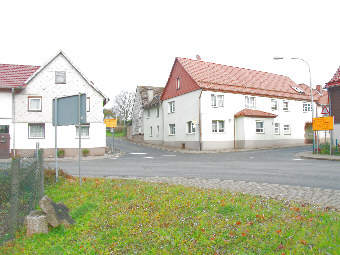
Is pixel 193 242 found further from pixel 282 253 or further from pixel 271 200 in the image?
pixel 271 200

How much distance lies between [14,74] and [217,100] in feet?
65.8

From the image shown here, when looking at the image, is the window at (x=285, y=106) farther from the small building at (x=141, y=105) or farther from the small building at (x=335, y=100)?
the small building at (x=141, y=105)

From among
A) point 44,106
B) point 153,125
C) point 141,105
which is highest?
point 141,105

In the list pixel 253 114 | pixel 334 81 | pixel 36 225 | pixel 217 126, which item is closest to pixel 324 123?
pixel 334 81

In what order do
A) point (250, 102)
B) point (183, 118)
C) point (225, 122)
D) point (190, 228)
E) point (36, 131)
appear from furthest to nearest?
point (250, 102), point (183, 118), point (225, 122), point (36, 131), point (190, 228)

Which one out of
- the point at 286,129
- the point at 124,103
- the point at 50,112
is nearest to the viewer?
the point at 50,112

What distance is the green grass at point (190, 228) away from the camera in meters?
4.16

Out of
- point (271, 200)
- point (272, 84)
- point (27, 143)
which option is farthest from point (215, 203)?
point (272, 84)

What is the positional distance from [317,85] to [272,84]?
118ft

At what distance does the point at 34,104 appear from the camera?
26.5 meters

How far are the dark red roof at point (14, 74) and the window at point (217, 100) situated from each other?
18.0m

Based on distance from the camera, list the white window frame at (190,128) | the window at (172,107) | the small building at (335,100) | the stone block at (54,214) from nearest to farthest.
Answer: the stone block at (54,214) < the small building at (335,100) < the white window frame at (190,128) < the window at (172,107)

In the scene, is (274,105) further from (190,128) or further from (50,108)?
(50,108)

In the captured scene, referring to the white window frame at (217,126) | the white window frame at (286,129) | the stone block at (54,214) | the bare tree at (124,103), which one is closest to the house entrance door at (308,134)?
the white window frame at (286,129)
